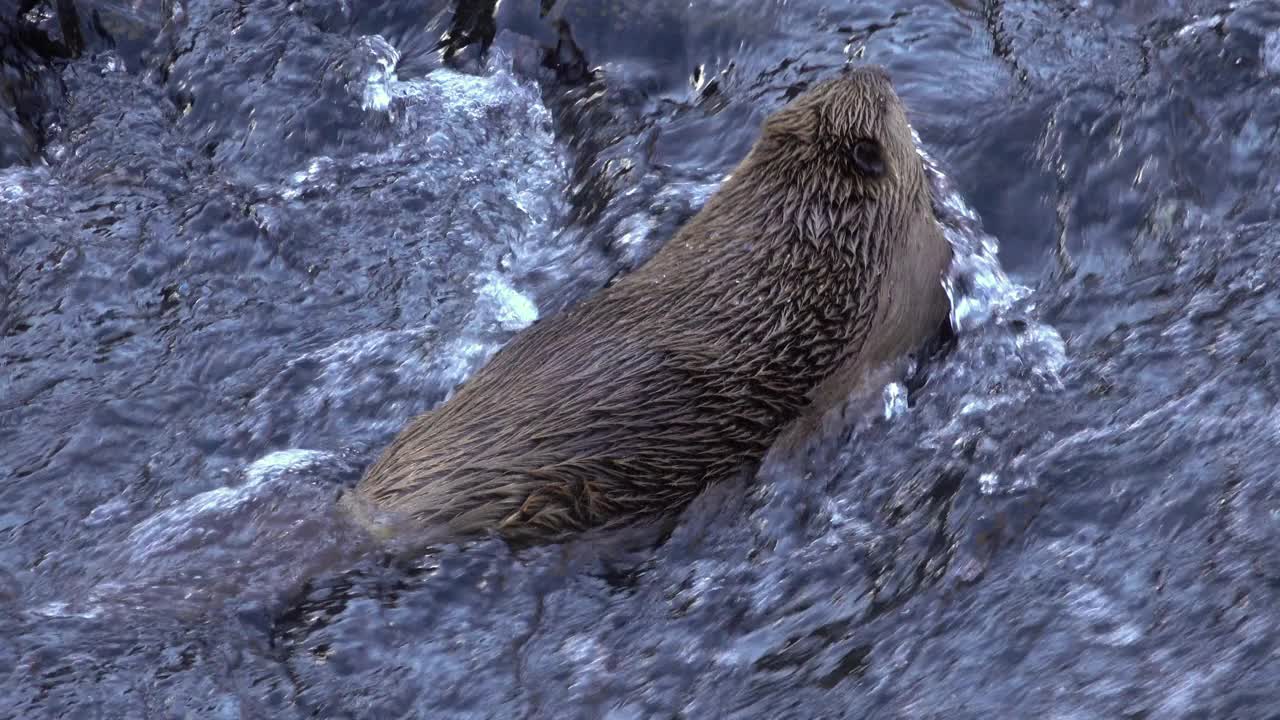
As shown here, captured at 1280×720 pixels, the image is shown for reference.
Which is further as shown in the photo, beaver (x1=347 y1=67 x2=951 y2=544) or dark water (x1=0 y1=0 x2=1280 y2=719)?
beaver (x1=347 y1=67 x2=951 y2=544)

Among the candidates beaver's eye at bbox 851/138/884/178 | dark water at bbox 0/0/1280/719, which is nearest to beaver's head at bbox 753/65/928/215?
beaver's eye at bbox 851/138/884/178

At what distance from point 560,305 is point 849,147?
41.5 inches

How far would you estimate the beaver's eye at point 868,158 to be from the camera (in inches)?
177

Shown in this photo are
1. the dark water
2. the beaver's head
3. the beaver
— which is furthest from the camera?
the beaver's head

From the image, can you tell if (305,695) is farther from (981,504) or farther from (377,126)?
(377,126)

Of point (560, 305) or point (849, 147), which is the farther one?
point (560, 305)

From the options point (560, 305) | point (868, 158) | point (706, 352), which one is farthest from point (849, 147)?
point (560, 305)

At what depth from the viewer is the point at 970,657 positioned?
3.33 m

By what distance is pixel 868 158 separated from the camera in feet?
14.9

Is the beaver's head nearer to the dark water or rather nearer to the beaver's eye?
the beaver's eye

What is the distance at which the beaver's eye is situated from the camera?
450 centimetres

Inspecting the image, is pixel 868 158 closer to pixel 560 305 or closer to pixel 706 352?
pixel 706 352

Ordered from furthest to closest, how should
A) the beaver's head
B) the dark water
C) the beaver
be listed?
the beaver's head, the beaver, the dark water

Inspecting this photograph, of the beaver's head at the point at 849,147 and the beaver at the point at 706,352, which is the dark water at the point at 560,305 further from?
the beaver's head at the point at 849,147
